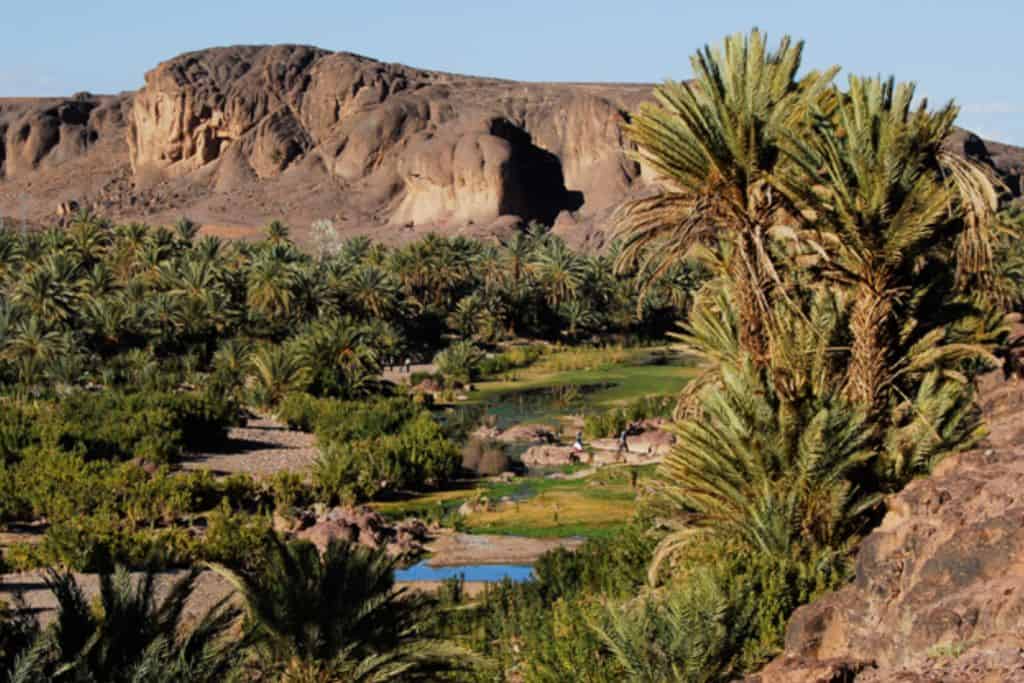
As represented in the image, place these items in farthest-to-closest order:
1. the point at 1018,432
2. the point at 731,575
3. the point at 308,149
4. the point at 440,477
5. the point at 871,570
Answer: the point at 308,149
the point at 440,477
the point at 1018,432
the point at 731,575
the point at 871,570

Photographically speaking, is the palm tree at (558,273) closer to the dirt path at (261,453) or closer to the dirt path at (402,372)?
the dirt path at (402,372)

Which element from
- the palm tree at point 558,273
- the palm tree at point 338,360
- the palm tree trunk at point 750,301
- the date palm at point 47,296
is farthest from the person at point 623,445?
the palm tree at point 558,273

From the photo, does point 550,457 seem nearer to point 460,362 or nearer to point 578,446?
point 578,446

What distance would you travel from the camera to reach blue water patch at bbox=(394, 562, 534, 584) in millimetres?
20812

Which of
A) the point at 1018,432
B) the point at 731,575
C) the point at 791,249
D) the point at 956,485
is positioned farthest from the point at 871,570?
the point at 791,249

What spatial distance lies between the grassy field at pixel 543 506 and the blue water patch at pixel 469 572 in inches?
85.4

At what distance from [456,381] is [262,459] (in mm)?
17714

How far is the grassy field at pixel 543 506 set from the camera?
24.2 meters

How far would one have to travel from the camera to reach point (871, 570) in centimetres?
1135

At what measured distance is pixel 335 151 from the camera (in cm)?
13300

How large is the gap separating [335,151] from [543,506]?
4372 inches

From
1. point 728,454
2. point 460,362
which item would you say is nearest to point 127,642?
point 728,454

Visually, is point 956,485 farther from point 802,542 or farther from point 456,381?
point 456,381

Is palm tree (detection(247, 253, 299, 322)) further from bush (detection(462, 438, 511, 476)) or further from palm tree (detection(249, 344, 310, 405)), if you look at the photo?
bush (detection(462, 438, 511, 476))
